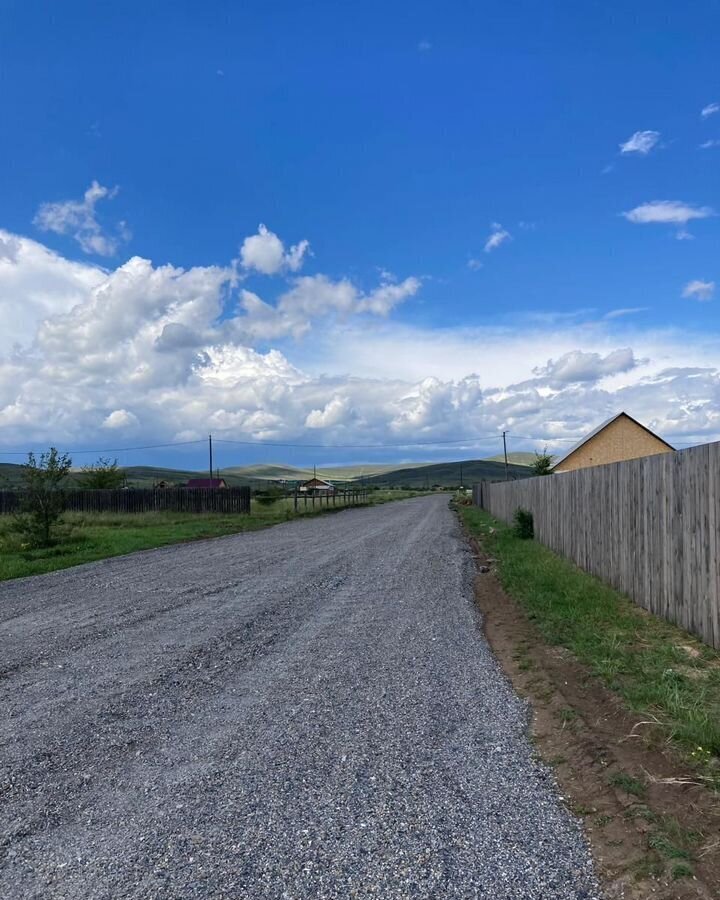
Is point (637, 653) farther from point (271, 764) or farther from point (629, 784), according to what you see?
point (271, 764)

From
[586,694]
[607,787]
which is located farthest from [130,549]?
[607,787]

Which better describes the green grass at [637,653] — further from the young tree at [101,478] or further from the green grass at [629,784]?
the young tree at [101,478]

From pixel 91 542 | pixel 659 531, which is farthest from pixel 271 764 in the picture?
pixel 91 542

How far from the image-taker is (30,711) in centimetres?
519

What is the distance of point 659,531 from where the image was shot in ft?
25.5

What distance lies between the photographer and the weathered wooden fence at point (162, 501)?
38.8 meters

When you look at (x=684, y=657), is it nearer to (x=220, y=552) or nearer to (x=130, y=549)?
(x=220, y=552)

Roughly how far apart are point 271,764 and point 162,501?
36.6 metres

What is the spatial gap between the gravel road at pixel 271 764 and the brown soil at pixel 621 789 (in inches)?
5.7

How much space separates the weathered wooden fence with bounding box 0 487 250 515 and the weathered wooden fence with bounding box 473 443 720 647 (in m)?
28.8

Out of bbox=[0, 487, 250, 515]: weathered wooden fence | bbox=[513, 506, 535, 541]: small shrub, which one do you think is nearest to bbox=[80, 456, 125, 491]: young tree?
bbox=[0, 487, 250, 515]: weathered wooden fence

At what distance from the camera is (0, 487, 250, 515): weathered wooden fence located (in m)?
38.8

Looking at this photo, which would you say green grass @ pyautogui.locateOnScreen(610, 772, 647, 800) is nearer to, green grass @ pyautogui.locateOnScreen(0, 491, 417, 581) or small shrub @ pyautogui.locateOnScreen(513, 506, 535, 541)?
green grass @ pyautogui.locateOnScreen(0, 491, 417, 581)

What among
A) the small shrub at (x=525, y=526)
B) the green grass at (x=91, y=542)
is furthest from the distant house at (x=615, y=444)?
the small shrub at (x=525, y=526)
